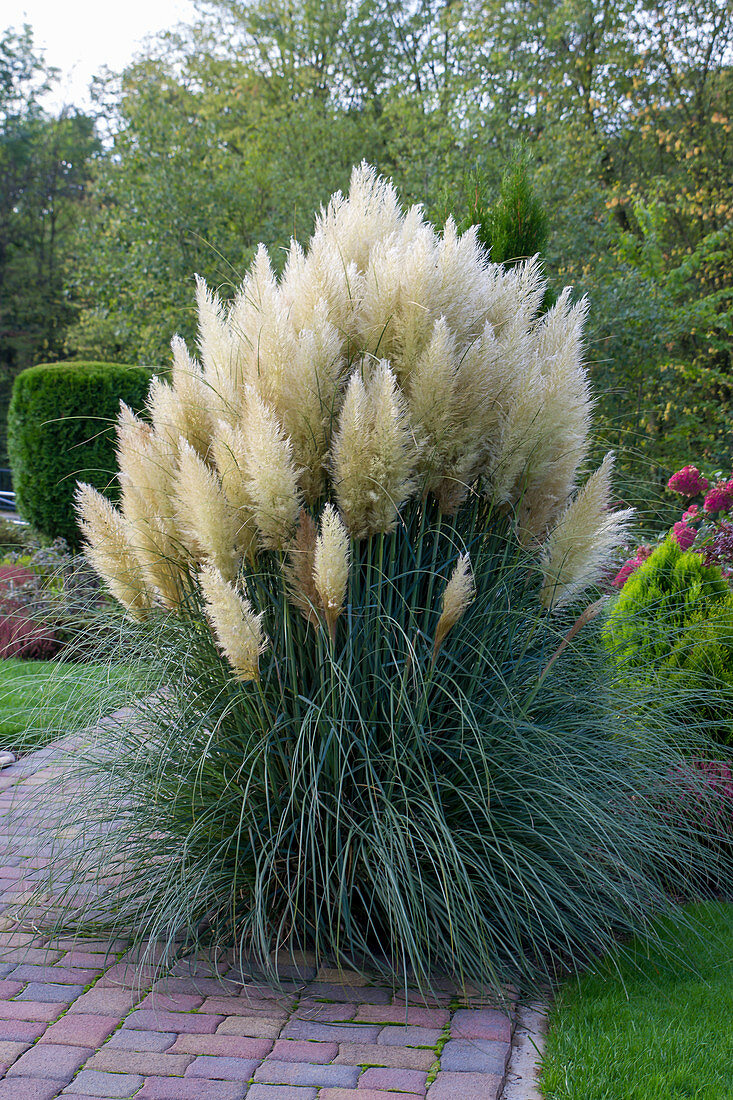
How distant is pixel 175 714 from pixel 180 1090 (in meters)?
1.17

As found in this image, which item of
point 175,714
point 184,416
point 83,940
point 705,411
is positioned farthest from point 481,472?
point 705,411

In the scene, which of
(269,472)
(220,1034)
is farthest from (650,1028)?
(269,472)

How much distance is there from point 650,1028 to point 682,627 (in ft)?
5.39

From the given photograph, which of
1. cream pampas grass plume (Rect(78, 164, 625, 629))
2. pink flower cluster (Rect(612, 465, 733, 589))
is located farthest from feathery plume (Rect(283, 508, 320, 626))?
pink flower cluster (Rect(612, 465, 733, 589))

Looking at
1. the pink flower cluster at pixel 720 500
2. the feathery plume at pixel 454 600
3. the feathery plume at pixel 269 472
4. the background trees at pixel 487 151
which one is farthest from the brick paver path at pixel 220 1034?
the background trees at pixel 487 151

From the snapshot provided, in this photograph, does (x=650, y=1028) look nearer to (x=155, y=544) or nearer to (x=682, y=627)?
(x=682, y=627)

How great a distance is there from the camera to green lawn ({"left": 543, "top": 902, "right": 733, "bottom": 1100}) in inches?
84.9

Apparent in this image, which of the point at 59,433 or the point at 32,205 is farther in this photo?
the point at 32,205

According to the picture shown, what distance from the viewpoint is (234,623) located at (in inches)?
97.7

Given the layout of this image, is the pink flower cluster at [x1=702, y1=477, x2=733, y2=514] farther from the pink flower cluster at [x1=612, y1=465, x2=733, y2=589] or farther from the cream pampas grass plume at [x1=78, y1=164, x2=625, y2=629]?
the cream pampas grass plume at [x1=78, y1=164, x2=625, y2=629]

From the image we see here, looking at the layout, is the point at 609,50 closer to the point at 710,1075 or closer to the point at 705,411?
the point at 705,411

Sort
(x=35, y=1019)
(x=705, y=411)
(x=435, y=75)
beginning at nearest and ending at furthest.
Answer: (x=35, y=1019) < (x=705, y=411) < (x=435, y=75)

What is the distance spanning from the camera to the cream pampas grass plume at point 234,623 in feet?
8.15

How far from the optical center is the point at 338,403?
9.53 feet
